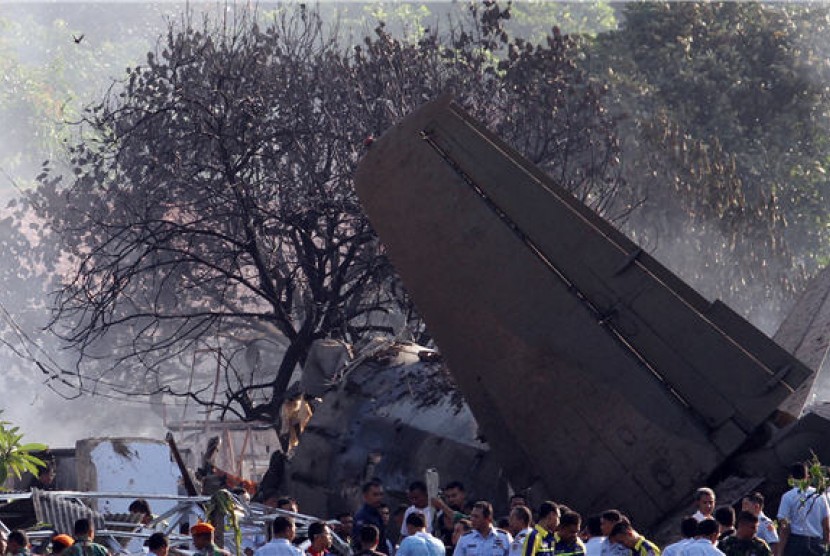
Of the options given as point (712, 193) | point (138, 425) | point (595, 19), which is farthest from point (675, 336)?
point (595, 19)

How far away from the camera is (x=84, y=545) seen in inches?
452

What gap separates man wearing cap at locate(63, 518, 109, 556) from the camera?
450 inches

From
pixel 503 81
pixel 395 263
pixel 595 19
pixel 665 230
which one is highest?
pixel 595 19

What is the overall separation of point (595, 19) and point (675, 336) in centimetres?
7702

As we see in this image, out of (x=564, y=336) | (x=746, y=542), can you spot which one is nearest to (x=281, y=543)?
(x=746, y=542)

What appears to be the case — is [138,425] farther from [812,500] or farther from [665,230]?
[812,500]

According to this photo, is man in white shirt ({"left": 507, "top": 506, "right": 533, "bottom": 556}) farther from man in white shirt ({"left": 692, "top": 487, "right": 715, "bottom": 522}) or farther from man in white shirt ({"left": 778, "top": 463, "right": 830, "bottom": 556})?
man in white shirt ({"left": 778, "top": 463, "right": 830, "bottom": 556})

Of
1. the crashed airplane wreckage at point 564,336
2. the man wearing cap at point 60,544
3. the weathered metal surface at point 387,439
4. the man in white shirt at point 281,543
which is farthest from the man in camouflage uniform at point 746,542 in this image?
the man wearing cap at point 60,544

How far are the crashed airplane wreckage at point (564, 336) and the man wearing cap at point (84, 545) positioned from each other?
472cm

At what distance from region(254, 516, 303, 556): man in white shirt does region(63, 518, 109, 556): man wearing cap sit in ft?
4.05

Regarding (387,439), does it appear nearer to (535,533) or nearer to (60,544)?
(535,533)

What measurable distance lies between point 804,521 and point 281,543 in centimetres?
494

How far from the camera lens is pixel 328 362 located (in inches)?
783

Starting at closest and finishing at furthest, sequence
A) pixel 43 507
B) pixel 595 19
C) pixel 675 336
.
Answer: pixel 675 336 < pixel 43 507 < pixel 595 19
